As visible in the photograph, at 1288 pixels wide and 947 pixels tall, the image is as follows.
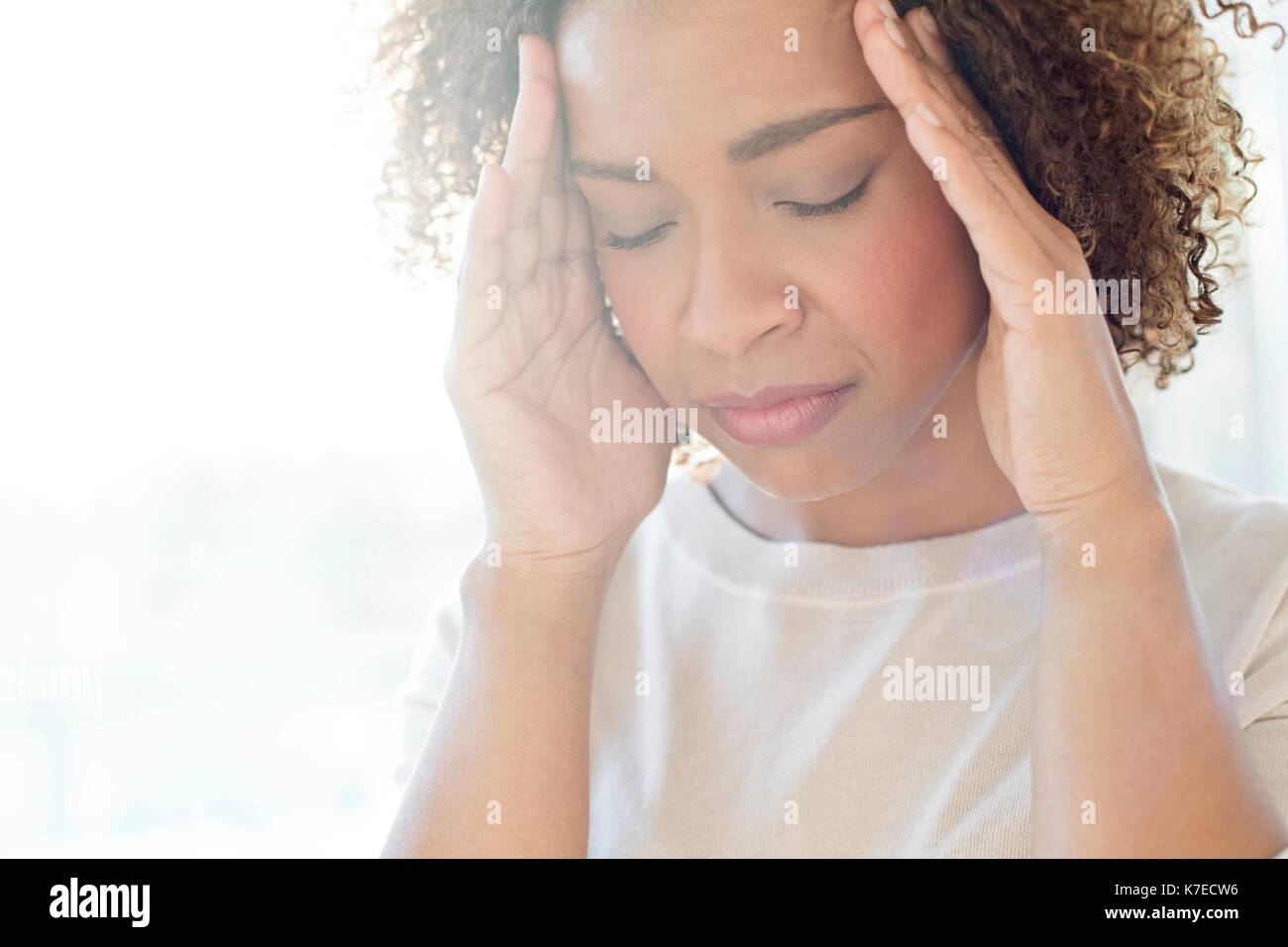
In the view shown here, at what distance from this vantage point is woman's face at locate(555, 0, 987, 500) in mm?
1027

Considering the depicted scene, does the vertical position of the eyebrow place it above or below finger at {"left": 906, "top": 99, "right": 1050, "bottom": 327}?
above

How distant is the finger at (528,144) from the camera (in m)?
1.13

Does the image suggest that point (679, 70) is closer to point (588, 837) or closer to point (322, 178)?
point (588, 837)

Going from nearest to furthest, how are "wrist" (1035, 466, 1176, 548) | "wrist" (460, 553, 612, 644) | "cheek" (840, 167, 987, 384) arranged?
"wrist" (1035, 466, 1176, 548) → "cheek" (840, 167, 987, 384) → "wrist" (460, 553, 612, 644)

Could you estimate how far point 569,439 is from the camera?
1.27 metres

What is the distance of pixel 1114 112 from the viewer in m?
1.13

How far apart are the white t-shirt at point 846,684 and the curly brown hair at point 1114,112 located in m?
0.22

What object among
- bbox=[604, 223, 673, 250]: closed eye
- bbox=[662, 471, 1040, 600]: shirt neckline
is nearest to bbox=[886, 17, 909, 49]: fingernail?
bbox=[604, 223, 673, 250]: closed eye

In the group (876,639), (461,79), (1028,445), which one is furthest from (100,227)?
(1028,445)

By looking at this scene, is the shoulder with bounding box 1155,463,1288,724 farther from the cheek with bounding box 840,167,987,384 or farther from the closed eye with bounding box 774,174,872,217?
the closed eye with bounding box 774,174,872,217

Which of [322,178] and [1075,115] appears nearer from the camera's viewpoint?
[1075,115]

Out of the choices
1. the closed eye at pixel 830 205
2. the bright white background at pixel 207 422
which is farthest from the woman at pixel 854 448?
the bright white background at pixel 207 422

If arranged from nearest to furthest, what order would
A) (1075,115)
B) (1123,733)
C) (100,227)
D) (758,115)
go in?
(1123,733)
(758,115)
(1075,115)
(100,227)
